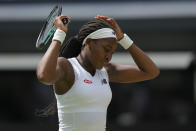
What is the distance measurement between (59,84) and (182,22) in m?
5.05

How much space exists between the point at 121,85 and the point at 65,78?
794cm

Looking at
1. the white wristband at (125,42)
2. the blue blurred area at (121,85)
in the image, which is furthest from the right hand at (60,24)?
the blue blurred area at (121,85)

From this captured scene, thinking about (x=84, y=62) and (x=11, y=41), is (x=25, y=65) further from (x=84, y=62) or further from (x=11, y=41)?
(x=84, y=62)

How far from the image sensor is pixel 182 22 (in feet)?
28.4

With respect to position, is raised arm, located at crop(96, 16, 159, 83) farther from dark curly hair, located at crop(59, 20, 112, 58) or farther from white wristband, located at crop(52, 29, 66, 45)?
white wristband, located at crop(52, 29, 66, 45)

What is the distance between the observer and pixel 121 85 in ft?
38.6

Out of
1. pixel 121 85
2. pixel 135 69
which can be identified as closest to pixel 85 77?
pixel 135 69

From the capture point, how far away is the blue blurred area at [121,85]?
8.87m

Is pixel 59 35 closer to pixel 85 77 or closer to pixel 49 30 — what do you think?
pixel 49 30

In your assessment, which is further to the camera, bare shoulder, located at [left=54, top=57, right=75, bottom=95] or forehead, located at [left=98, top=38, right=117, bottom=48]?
forehead, located at [left=98, top=38, right=117, bottom=48]

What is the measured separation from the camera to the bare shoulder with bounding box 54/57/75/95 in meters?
3.84

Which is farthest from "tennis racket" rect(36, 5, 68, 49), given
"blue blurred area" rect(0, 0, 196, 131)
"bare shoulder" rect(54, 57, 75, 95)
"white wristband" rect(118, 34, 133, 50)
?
"blue blurred area" rect(0, 0, 196, 131)

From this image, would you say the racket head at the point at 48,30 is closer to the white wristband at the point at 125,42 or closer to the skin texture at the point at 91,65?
the skin texture at the point at 91,65

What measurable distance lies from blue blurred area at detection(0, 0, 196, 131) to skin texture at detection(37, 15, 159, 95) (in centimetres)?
432
